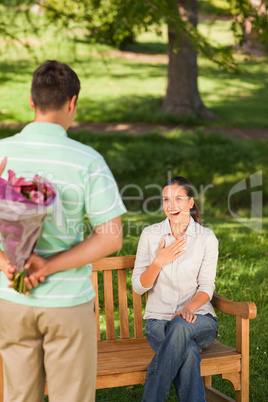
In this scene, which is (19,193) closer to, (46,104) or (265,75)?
(46,104)

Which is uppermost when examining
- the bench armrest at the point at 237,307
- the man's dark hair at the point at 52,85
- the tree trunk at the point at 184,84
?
the tree trunk at the point at 184,84

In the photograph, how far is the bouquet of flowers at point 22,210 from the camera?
2.00m

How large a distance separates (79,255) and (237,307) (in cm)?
166

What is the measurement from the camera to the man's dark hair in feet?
7.02

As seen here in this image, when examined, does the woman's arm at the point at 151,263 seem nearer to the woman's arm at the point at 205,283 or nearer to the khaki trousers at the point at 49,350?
the woman's arm at the point at 205,283

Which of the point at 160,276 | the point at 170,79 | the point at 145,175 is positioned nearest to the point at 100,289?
the point at 160,276

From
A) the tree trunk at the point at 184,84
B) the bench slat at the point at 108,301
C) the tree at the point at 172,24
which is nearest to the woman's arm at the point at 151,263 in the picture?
the bench slat at the point at 108,301

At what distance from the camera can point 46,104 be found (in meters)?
2.17

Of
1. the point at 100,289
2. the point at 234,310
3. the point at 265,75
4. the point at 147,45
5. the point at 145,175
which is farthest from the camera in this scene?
the point at 147,45

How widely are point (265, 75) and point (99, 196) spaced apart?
23.4 meters

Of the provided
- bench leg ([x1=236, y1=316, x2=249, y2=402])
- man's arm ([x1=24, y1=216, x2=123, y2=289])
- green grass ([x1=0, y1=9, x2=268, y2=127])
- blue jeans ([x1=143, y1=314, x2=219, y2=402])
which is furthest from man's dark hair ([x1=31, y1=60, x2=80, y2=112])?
green grass ([x1=0, y1=9, x2=268, y2=127])

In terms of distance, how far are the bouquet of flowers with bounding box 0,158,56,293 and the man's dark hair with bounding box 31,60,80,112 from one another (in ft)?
1.02

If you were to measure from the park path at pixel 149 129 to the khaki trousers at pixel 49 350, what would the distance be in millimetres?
12092

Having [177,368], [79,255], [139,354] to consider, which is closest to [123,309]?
[139,354]
